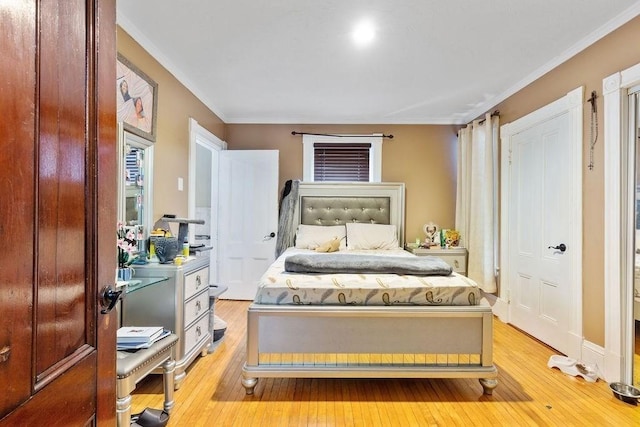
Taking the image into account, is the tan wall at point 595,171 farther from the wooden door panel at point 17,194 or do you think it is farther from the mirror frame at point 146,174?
the mirror frame at point 146,174

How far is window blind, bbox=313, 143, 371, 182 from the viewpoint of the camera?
4.84 m

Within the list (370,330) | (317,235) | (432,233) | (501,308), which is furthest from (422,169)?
(370,330)

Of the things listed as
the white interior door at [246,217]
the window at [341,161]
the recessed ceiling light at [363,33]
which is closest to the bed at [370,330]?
the recessed ceiling light at [363,33]

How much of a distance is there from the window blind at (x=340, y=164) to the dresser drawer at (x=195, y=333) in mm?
2653

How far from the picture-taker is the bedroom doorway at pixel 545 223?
8.81 ft

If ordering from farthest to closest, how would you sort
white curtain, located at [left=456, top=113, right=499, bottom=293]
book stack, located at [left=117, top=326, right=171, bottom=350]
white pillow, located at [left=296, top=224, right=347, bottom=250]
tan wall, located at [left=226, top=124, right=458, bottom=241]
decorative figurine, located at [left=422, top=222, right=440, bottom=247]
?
tan wall, located at [left=226, top=124, right=458, bottom=241] → decorative figurine, located at [left=422, top=222, right=440, bottom=247] → white pillow, located at [left=296, top=224, right=347, bottom=250] → white curtain, located at [left=456, top=113, right=499, bottom=293] → book stack, located at [left=117, top=326, right=171, bottom=350]

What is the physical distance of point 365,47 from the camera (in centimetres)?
270

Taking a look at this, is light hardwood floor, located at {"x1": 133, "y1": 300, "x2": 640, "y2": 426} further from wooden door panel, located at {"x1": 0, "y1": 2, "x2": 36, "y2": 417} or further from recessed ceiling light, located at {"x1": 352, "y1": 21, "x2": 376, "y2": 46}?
recessed ceiling light, located at {"x1": 352, "y1": 21, "x2": 376, "y2": 46}

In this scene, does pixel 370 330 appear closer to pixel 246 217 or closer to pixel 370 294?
pixel 370 294

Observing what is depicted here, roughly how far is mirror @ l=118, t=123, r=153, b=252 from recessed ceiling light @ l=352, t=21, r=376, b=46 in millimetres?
1782

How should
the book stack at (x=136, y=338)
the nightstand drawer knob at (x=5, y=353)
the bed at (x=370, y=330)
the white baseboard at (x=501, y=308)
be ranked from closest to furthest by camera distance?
1. the nightstand drawer knob at (x=5, y=353)
2. the book stack at (x=136, y=338)
3. the bed at (x=370, y=330)
4. the white baseboard at (x=501, y=308)

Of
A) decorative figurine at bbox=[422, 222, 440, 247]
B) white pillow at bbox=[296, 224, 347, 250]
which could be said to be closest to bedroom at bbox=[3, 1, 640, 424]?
white pillow at bbox=[296, 224, 347, 250]

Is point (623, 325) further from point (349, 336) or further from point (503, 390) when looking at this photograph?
point (349, 336)

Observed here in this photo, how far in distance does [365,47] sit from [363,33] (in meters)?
0.22
